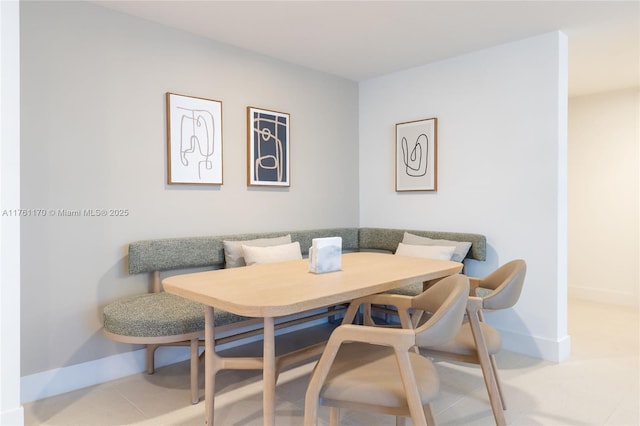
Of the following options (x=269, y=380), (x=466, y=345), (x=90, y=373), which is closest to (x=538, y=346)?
(x=466, y=345)

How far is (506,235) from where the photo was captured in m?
3.56

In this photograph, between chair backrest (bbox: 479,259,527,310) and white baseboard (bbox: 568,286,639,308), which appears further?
white baseboard (bbox: 568,286,639,308)

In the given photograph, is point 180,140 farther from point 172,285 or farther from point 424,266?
point 424,266

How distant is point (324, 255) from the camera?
2248 mm

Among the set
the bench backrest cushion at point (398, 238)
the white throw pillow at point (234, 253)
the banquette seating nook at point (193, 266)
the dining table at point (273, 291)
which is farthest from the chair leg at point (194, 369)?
the bench backrest cushion at point (398, 238)

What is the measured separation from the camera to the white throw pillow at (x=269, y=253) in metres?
3.21

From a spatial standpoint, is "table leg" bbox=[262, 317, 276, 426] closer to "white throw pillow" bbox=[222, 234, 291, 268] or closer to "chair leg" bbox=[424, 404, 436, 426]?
"chair leg" bbox=[424, 404, 436, 426]

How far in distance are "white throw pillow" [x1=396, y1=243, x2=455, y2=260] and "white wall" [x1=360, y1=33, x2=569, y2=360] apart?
449mm

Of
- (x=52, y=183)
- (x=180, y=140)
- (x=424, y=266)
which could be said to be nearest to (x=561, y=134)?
(x=424, y=266)

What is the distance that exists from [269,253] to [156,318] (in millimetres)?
1046

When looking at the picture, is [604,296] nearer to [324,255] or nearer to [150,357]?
[324,255]

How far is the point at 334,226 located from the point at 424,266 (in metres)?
2.01

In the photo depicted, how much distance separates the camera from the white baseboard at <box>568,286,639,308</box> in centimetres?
480

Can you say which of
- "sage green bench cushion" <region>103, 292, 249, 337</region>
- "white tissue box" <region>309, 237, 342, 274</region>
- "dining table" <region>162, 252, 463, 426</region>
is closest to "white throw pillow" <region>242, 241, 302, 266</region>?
"sage green bench cushion" <region>103, 292, 249, 337</region>
